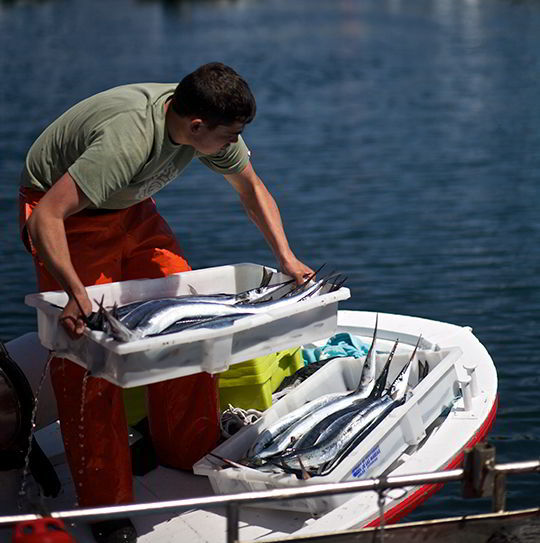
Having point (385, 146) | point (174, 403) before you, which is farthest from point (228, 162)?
point (385, 146)

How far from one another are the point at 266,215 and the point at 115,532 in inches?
74.6

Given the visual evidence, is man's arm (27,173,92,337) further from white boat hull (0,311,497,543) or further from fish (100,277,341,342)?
white boat hull (0,311,497,543)

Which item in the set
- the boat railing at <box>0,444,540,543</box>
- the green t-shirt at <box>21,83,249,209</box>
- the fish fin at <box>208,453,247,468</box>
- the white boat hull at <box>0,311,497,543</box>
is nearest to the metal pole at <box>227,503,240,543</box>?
the boat railing at <box>0,444,540,543</box>

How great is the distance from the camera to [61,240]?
14.9 ft

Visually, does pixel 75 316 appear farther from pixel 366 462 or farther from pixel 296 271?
pixel 366 462

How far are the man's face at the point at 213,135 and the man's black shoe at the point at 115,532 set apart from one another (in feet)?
5.90

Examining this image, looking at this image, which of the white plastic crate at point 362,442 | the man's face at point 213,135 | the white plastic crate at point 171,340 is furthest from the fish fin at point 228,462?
the man's face at point 213,135

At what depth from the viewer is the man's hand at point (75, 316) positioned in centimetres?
454

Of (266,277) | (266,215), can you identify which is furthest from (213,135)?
(266,277)

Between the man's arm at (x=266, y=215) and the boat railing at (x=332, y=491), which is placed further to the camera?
the man's arm at (x=266, y=215)

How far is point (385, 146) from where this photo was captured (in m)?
20.5

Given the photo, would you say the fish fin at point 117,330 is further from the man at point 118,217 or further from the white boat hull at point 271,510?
the white boat hull at point 271,510

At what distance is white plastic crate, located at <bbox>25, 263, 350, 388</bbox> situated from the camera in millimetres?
4430

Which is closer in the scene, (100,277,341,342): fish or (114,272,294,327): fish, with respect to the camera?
(100,277,341,342): fish
